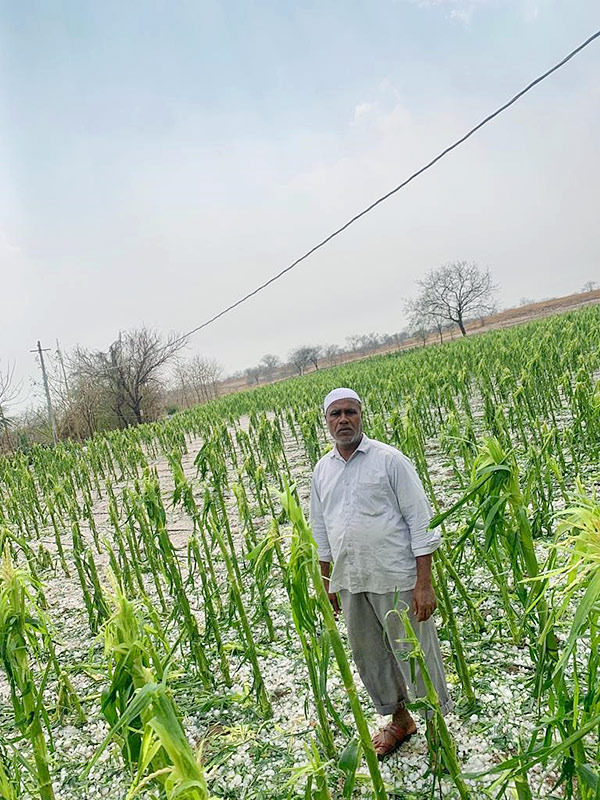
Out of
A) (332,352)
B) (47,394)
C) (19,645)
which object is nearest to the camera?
(19,645)

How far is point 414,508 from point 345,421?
1.65 feet

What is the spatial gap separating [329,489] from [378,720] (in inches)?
52.3

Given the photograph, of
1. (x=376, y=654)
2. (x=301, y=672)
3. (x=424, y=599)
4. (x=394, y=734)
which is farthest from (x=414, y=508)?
(x=301, y=672)

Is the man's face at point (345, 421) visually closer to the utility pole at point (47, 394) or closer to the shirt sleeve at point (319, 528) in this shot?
the shirt sleeve at point (319, 528)

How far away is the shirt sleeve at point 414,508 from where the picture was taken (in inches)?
90.0

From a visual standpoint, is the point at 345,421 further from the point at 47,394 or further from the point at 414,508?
the point at 47,394

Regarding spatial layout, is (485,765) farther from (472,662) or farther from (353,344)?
(353,344)

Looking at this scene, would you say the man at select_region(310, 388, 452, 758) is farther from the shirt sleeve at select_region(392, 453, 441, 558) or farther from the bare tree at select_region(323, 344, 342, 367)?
the bare tree at select_region(323, 344, 342, 367)

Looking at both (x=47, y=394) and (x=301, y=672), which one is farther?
(x=47, y=394)

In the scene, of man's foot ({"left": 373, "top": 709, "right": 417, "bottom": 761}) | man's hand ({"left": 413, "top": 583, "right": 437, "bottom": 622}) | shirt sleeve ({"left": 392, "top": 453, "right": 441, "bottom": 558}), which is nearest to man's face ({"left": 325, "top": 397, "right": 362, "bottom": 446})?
shirt sleeve ({"left": 392, "top": 453, "right": 441, "bottom": 558})

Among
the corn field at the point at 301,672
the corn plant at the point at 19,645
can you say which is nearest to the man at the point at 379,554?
the corn field at the point at 301,672

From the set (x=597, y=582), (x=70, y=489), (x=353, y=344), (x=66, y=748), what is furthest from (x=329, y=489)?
(x=353, y=344)

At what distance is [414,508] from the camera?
232 cm

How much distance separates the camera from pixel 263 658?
3.42m
